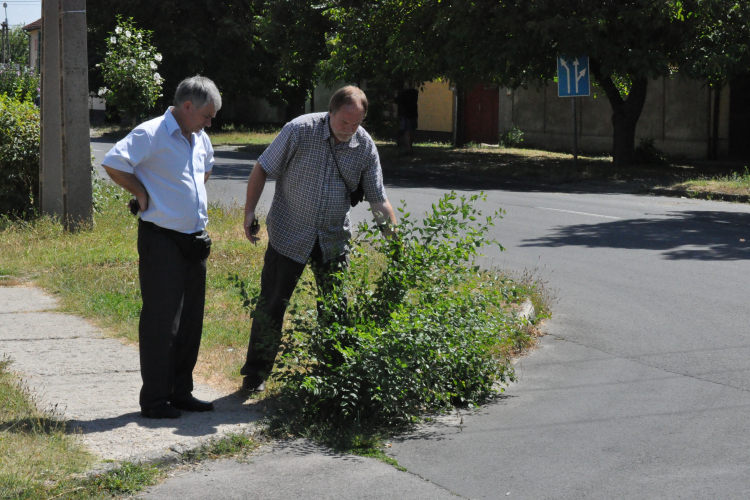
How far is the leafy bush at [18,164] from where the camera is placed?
11555 millimetres

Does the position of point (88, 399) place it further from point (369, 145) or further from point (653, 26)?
point (653, 26)

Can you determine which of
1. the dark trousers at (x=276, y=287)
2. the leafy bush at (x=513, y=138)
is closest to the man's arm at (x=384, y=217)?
the dark trousers at (x=276, y=287)

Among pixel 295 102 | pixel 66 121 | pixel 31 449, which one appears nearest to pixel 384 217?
pixel 31 449

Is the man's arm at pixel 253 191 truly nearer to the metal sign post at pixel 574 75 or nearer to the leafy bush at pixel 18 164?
the leafy bush at pixel 18 164

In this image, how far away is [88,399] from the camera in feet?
17.0

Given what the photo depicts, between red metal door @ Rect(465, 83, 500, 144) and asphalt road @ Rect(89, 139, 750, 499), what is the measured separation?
73.7 feet

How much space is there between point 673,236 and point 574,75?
8422mm

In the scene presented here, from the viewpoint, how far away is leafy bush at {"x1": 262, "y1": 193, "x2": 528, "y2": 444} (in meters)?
4.94

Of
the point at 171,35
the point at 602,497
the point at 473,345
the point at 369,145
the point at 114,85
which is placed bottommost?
the point at 602,497

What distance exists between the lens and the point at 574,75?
771 inches

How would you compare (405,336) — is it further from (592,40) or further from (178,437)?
(592,40)

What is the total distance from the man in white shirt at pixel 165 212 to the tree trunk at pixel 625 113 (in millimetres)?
18008

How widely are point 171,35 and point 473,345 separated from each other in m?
34.7

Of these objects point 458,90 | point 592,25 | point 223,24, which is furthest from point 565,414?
point 223,24
